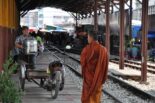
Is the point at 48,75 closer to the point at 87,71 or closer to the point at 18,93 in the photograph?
the point at 87,71

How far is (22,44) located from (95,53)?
5539 millimetres

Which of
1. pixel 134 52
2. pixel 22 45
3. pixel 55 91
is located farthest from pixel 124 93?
pixel 134 52

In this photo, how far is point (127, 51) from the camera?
119ft

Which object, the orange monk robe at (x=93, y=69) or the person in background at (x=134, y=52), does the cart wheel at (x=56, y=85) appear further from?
the person in background at (x=134, y=52)

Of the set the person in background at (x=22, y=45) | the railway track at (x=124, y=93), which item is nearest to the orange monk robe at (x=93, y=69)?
the railway track at (x=124, y=93)

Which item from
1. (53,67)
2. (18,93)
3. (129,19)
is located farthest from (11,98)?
(129,19)

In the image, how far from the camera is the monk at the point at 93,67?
9.41 meters

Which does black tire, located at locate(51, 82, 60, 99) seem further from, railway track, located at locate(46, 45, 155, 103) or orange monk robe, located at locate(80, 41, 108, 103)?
orange monk robe, located at locate(80, 41, 108, 103)

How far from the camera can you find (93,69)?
955cm

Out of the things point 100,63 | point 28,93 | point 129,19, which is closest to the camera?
point 100,63

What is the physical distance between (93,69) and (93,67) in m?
0.04

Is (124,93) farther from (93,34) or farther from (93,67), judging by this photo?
(93,34)

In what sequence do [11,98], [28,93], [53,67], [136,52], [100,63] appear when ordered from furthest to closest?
[136,52], [28,93], [53,67], [100,63], [11,98]

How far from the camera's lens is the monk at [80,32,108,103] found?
9.41m
